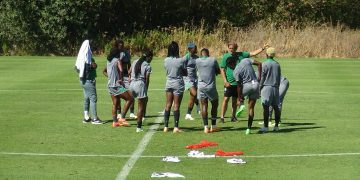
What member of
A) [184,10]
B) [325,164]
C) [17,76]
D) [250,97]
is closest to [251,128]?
[250,97]

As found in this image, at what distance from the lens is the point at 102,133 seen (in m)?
20.4

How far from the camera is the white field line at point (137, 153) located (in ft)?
49.9

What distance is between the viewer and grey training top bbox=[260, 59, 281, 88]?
19953 millimetres

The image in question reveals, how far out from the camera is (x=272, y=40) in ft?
165

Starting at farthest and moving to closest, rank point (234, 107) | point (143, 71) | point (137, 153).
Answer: point (234, 107) < point (143, 71) < point (137, 153)

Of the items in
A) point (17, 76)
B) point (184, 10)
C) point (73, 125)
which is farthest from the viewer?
point (184, 10)

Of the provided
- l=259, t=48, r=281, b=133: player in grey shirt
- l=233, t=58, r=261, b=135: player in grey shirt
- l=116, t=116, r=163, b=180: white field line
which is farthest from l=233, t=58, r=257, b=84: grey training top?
l=116, t=116, r=163, b=180: white field line

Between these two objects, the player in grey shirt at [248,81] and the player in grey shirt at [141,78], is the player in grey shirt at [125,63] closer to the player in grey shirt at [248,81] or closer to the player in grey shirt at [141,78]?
the player in grey shirt at [141,78]

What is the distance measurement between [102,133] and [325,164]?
19.5 ft

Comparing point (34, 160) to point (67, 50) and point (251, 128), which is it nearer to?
point (251, 128)

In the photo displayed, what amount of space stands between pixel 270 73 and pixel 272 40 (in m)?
30.4

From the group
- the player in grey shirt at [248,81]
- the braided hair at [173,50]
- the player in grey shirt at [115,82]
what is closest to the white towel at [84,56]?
the player in grey shirt at [115,82]

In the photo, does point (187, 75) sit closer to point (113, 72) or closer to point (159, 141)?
point (113, 72)

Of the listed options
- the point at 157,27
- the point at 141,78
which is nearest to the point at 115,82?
the point at 141,78
